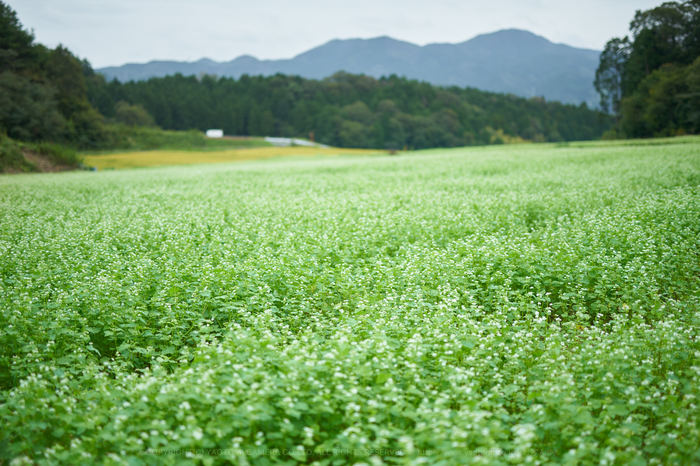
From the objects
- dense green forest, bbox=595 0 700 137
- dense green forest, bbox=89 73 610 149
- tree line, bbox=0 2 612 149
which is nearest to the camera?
dense green forest, bbox=595 0 700 137

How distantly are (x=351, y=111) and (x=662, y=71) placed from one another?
90746 mm

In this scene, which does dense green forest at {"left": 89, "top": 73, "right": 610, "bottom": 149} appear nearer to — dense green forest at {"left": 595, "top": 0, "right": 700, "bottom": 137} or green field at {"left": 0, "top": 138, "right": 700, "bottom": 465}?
dense green forest at {"left": 595, "top": 0, "right": 700, "bottom": 137}

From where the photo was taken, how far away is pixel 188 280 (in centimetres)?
886

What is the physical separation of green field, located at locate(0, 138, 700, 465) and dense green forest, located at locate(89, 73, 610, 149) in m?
114

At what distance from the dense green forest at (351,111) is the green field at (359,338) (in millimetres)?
114037

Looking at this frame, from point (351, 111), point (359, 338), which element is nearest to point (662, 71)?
point (359, 338)

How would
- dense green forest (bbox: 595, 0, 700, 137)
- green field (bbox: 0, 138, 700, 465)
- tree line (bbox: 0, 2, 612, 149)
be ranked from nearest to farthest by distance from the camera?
green field (bbox: 0, 138, 700, 465), dense green forest (bbox: 595, 0, 700, 137), tree line (bbox: 0, 2, 612, 149)

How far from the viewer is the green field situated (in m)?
4.15

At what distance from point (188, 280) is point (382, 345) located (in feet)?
17.6

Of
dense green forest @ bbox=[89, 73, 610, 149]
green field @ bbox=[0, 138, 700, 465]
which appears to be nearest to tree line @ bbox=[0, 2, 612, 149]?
dense green forest @ bbox=[89, 73, 610, 149]

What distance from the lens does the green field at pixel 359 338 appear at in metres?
4.15

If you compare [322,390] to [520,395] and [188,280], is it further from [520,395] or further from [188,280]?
[188,280]

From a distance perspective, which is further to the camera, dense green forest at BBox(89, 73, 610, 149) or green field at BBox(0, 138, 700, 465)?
dense green forest at BBox(89, 73, 610, 149)

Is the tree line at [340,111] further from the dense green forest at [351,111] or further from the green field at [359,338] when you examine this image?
the green field at [359,338]
